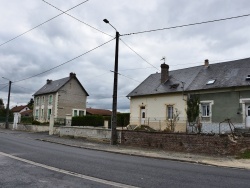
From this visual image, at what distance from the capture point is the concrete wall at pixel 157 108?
30.7 metres

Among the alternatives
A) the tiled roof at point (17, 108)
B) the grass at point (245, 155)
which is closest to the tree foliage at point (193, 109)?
the grass at point (245, 155)

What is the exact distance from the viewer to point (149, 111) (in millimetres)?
34219

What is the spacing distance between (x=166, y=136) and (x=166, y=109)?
12.4 metres

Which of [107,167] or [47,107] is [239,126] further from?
[47,107]

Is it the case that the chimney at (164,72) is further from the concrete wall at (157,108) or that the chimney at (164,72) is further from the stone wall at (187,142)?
the stone wall at (187,142)

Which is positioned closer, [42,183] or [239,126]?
[42,183]

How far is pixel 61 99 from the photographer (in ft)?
171

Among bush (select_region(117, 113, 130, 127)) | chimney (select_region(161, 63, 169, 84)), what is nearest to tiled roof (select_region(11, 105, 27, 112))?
bush (select_region(117, 113, 130, 127))

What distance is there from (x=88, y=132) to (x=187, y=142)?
34.6 feet

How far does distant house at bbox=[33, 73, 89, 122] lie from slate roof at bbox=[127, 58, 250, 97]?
62.6 feet

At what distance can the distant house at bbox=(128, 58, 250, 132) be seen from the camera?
26391 millimetres

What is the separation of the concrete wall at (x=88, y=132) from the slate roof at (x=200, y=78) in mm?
9673

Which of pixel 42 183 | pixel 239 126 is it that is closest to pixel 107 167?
pixel 42 183

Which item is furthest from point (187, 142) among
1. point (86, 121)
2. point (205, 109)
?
point (86, 121)
